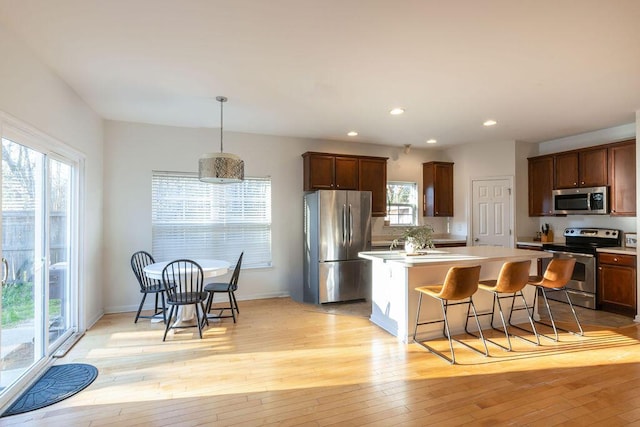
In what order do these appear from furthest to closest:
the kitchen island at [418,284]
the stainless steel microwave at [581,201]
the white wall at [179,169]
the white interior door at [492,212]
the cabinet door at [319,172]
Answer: the white interior door at [492,212], the cabinet door at [319,172], the stainless steel microwave at [581,201], the white wall at [179,169], the kitchen island at [418,284]

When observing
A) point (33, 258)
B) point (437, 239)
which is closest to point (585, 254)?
point (437, 239)

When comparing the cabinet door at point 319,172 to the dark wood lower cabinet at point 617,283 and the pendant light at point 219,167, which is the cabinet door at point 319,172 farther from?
the dark wood lower cabinet at point 617,283

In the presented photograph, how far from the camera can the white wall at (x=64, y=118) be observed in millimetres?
2414

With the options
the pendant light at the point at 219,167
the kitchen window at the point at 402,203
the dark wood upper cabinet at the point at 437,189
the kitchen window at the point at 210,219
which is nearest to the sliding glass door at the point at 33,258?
the kitchen window at the point at 210,219

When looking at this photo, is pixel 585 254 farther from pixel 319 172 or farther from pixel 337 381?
pixel 337 381

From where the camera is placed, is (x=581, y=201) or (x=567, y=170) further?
(x=567, y=170)

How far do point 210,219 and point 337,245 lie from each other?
1950 millimetres

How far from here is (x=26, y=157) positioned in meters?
2.77

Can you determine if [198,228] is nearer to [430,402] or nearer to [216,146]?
[216,146]

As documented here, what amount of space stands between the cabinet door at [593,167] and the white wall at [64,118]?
21.7 feet

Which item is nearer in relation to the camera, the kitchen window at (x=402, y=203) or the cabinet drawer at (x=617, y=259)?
the cabinet drawer at (x=617, y=259)

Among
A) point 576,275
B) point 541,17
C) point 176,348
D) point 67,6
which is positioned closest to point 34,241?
point 176,348

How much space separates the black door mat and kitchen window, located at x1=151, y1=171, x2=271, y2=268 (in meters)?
2.07

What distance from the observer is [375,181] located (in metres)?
5.77
